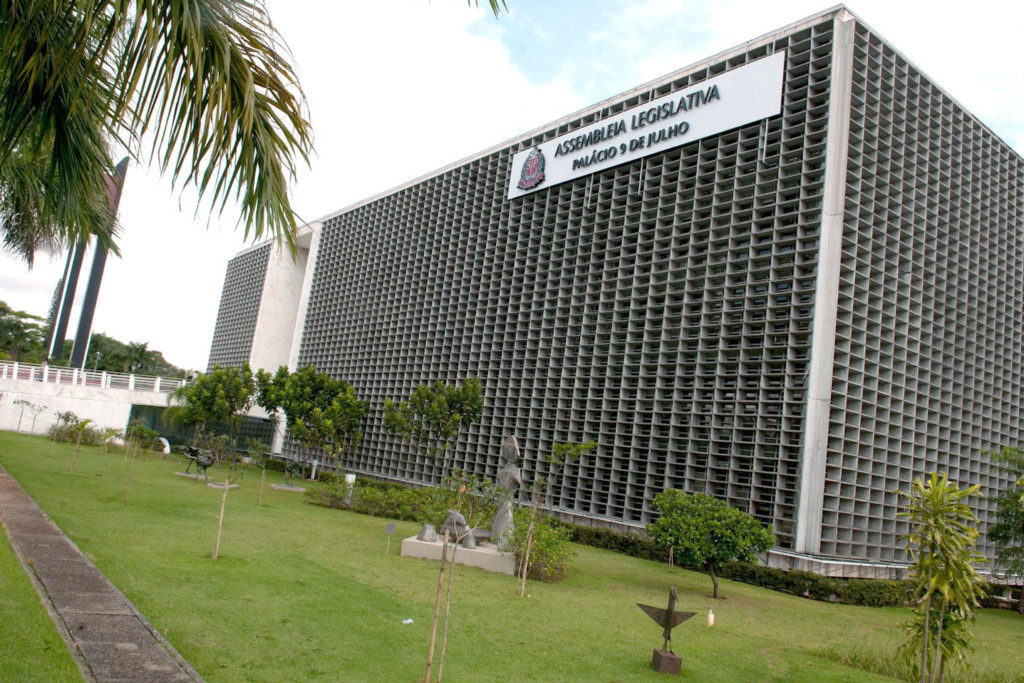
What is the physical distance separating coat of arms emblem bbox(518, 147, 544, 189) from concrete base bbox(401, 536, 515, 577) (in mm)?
15865

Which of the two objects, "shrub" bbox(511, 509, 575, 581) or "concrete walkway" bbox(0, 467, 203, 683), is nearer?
"concrete walkway" bbox(0, 467, 203, 683)

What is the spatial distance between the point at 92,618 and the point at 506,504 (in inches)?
364

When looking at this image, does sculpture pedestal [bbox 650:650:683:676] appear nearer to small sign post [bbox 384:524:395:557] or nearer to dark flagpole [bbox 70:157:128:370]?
small sign post [bbox 384:524:395:557]

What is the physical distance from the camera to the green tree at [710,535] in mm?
13383

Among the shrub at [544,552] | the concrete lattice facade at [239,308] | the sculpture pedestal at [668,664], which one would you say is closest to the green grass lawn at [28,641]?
the sculpture pedestal at [668,664]

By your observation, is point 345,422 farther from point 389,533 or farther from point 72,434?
point 389,533

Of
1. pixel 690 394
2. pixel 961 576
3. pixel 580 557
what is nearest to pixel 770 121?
pixel 690 394

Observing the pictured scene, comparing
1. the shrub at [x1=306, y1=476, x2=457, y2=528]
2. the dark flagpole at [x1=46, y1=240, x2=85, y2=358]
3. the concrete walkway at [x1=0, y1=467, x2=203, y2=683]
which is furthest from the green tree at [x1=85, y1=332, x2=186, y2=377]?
the concrete walkway at [x1=0, y1=467, x2=203, y2=683]

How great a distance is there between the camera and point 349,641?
7375mm

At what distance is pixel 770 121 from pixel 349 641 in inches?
697

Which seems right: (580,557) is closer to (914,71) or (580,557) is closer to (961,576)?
(961,576)

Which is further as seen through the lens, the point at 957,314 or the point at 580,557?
the point at 957,314

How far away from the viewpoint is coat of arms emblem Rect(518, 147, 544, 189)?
2584 centimetres

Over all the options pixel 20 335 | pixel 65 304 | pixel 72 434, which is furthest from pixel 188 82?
pixel 20 335
